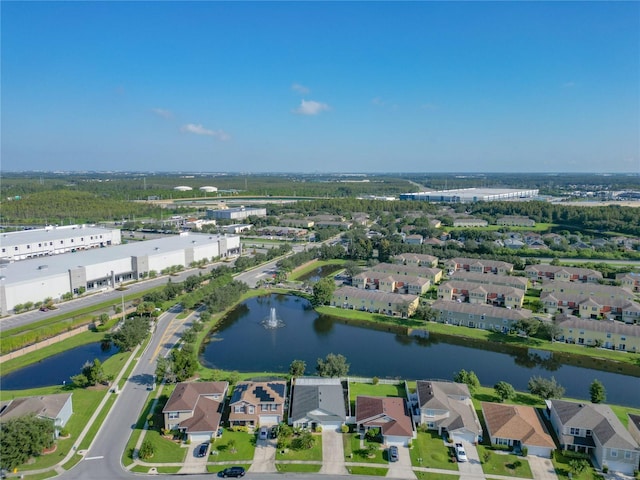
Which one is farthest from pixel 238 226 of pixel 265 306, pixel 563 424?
pixel 563 424

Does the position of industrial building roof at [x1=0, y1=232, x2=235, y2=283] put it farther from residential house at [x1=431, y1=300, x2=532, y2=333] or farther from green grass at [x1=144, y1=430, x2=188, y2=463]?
residential house at [x1=431, y1=300, x2=532, y2=333]

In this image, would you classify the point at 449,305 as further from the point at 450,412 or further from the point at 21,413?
the point at 21,413

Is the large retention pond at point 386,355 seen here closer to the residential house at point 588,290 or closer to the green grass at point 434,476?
the green grass at point 434,476

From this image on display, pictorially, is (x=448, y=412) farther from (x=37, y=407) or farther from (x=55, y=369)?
(x=55, y=369)

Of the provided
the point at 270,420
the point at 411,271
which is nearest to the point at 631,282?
the point at 411,271

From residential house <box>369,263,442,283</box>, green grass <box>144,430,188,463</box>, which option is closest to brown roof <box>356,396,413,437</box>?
green grass <box>144,430,188,463</box>

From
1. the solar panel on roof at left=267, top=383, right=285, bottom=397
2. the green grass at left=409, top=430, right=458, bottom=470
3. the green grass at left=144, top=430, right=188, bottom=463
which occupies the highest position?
the solar panel on roof at left=267, top=383, right=285, bottom=397
